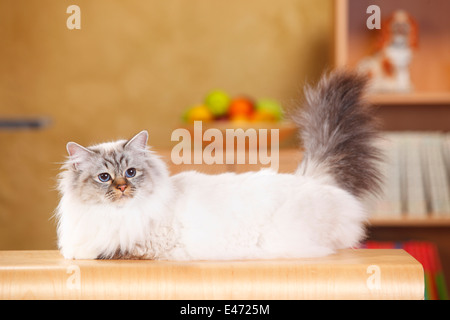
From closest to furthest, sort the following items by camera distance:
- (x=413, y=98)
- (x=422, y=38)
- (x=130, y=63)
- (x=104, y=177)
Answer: (x=104, y=177) → (x=413, y=98) → (x=422, y=38) → (x=130, y=63)

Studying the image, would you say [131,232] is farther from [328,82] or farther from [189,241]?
[328,82]

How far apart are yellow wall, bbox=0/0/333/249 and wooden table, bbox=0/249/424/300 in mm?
1882

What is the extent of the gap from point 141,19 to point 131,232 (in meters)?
1.90

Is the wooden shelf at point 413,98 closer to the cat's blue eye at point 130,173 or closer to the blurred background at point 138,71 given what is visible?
the blurred background at point 138,71

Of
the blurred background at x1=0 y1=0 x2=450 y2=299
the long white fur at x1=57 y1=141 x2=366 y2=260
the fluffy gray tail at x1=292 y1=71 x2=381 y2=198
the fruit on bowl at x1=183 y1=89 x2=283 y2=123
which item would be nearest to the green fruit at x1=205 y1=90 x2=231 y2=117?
Answer: the fruit on bowl at x1=183 y1=89 x2=283 y2=123

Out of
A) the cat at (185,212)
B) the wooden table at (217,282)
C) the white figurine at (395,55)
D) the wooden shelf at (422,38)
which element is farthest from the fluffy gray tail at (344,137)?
the wooden shelf at (422,38)

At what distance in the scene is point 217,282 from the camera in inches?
27.8

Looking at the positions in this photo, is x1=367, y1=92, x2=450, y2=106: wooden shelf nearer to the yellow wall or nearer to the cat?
the yellow wall

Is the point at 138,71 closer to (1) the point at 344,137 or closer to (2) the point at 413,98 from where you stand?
(2) the point at 413,98

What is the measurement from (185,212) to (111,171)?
13 cm

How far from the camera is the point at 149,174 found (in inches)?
32.9

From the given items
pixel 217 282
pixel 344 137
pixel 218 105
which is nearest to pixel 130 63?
pixel 218 105
